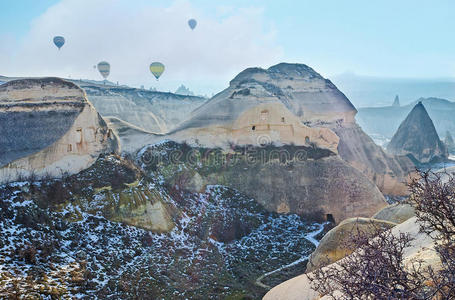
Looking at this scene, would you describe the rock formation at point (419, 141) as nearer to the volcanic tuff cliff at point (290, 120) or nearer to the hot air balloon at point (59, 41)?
the volcanic tuff cliff at point (290, 120)

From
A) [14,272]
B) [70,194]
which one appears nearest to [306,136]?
[70,194]

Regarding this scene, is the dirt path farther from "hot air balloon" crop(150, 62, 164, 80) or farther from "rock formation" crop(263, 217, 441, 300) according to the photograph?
"hot air balloon" crop(150, 62, 164, 80)

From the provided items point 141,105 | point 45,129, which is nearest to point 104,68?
point 141,105

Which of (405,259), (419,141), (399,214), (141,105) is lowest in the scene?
(399,214)

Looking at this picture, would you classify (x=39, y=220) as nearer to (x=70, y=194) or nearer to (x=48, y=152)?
(x=70, y=194)

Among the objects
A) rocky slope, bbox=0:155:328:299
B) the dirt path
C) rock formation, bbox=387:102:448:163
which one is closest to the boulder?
the dirt path

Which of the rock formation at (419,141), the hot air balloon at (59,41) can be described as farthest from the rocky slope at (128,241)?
the hot air balloon at (59,41)

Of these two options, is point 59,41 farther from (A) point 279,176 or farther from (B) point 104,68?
(A) point 279,176
